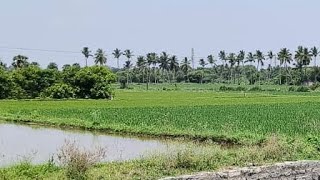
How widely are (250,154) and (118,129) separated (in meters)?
10.7

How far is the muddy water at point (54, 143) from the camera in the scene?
14.3 meters

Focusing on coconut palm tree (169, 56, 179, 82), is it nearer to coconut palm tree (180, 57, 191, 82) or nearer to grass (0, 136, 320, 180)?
coconut palm tree (180, 57, 191, 82)

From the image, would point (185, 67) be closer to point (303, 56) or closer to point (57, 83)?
point (303, 56)

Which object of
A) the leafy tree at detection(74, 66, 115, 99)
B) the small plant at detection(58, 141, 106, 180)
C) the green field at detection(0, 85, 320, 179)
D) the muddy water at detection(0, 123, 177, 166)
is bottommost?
the muddy water at detection(0, 123, 177, 166)

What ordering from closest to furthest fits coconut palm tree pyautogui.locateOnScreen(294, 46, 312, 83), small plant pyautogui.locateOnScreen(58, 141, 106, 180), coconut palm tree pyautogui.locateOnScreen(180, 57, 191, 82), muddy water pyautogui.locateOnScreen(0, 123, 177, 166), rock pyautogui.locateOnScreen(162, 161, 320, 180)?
rock pyautogui.locateOnScreen(162, 161, 320, 180), small plant pyautogui.locateOnScreen(58, 141, 106, 180), muddy water pyautogui.locateOnScreen(0, 123, 177, 166), coconut palm tree pyautogui.locateOnScreen(294, 46, 312, 83), coconut palm tree pyautogui.locateOnScreen(180, 57, 191, 82)

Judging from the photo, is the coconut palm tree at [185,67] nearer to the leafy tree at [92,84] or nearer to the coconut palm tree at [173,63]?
the coconut palm tree at [173,63]

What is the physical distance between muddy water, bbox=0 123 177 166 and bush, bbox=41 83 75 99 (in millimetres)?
25269

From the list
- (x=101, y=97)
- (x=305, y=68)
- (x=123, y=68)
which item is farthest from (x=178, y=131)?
(x=123, y=68)

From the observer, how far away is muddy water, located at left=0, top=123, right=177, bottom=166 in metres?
14.3

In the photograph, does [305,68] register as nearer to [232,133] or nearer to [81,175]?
[232,133]

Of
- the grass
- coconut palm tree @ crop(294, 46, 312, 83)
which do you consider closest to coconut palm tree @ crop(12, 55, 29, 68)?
coconut palm tree @ crop(294, 46, 312, 83)

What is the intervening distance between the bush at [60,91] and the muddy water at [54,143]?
995 inches

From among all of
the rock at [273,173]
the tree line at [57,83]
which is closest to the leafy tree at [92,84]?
the tree line at [57,83]

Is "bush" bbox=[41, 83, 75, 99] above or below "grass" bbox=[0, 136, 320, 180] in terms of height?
above
